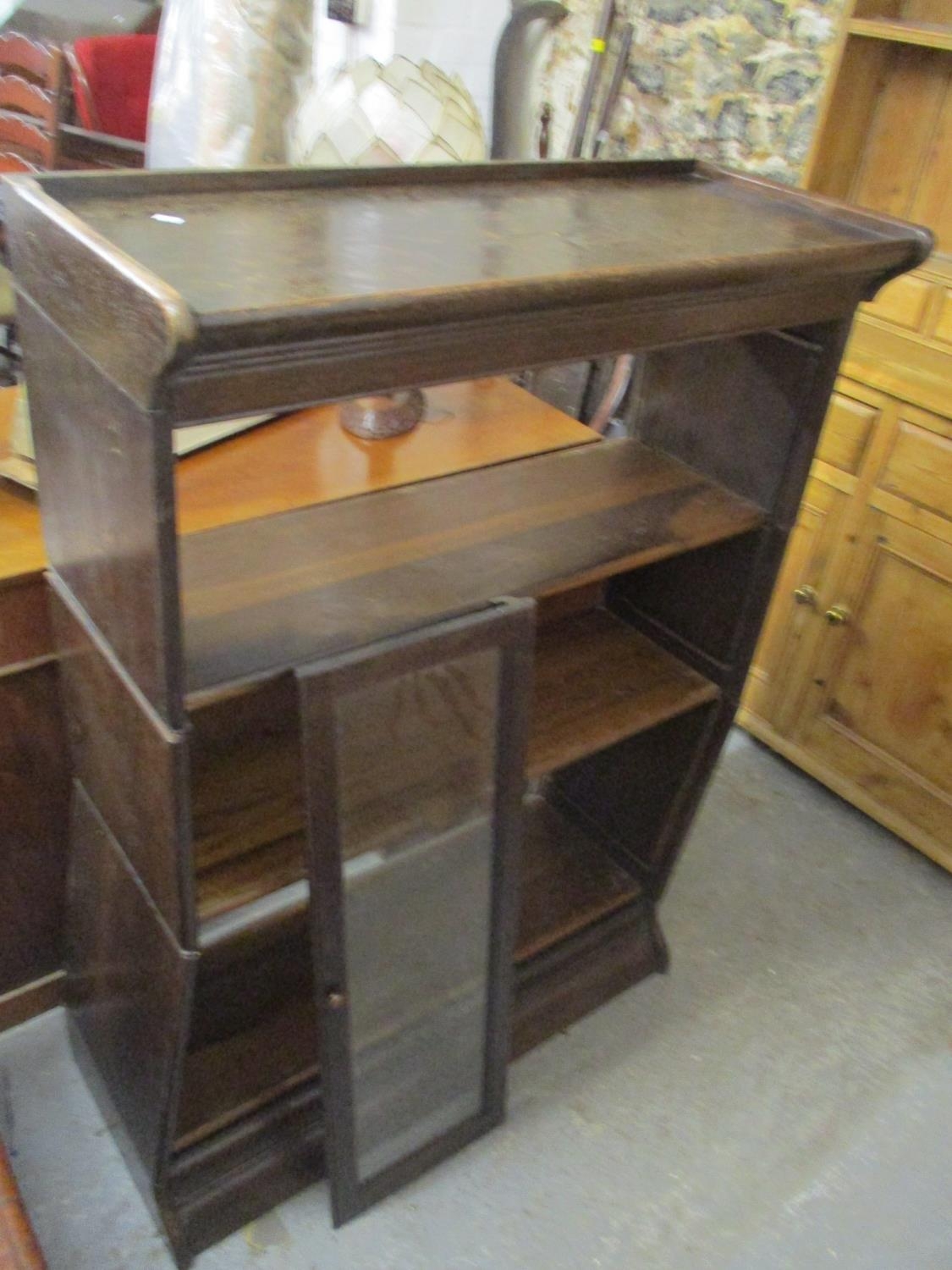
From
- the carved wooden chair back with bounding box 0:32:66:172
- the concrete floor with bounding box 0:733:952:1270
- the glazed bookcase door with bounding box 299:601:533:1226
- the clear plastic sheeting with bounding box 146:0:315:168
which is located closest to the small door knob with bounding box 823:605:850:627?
the concrete floor with bounding box 0:733:952:1270

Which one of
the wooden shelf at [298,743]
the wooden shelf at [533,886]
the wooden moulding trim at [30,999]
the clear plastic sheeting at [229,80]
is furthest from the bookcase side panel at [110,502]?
the clear plastic sheeting at [229,80]

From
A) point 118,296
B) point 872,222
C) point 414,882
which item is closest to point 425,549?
point 414,882

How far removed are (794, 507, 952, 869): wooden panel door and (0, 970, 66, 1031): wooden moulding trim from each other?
165 cm

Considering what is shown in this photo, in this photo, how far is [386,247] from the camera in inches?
38.9

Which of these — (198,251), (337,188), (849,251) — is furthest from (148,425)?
(849,251)

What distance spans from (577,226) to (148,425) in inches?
23.2

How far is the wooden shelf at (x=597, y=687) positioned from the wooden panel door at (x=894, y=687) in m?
0.67

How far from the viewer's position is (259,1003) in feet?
5.12

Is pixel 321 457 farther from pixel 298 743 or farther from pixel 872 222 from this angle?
pixel 872 222

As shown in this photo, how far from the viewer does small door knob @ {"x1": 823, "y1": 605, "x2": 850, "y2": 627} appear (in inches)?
83.4

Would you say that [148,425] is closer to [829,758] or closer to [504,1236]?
[504,1236]

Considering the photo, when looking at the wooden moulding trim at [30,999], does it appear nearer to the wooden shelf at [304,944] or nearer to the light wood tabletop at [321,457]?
the wooden shelf at [304,944]

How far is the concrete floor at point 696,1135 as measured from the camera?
1.43 metres

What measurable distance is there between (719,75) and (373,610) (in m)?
1.93
